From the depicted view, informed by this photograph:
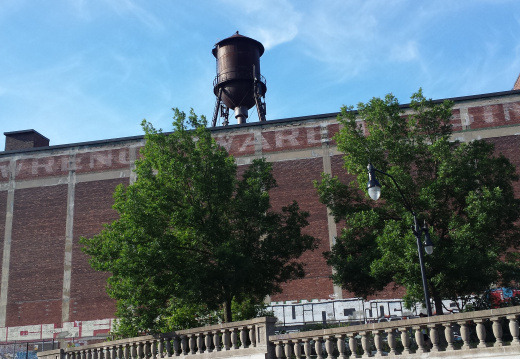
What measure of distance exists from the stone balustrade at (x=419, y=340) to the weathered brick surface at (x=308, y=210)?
19.4 metres

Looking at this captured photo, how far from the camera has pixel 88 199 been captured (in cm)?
3700

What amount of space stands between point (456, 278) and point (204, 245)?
8678 mm

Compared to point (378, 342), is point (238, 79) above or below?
above

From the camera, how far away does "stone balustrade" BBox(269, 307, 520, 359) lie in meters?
10.5

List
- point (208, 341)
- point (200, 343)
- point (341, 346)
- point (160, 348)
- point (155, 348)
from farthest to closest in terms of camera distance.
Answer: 1. point (155, 348)
2. point (160, 348)
3. point (200, 343)
4. point (208, 341)
5. point (341, 346)

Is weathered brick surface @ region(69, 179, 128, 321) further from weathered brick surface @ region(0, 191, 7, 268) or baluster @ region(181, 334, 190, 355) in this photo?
baluster @ region(181, 334, 190, 355)

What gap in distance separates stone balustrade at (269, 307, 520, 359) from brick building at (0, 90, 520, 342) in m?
19.9

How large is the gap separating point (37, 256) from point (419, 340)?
3060 cm

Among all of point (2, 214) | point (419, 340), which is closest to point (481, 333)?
point (419, 340)

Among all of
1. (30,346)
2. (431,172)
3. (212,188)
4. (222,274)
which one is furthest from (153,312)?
(30,346)

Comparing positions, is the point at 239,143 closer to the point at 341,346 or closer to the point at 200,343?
the point at 200,343

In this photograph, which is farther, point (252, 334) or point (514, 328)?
point (252, 334)

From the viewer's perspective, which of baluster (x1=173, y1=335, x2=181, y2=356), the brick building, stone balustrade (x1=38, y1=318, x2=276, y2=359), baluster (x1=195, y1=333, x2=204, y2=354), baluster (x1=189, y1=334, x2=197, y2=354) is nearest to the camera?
stone balustrade (x1=38, y1=318, x2=276, y2=359)

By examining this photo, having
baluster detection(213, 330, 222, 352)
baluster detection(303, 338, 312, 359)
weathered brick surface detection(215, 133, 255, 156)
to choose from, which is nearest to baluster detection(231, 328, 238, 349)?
baluster detection(213, 330, 222, 352)
